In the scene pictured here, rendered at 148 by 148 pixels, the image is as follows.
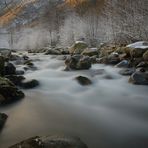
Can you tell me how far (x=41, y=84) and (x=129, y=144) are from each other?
227 inches

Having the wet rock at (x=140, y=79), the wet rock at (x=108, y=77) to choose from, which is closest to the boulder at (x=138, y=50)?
the wet rock at (x=108, y=77)

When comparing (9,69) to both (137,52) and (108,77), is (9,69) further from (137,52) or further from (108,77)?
(137,52)

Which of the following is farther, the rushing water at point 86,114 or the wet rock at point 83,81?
the wet rock at point 83,81

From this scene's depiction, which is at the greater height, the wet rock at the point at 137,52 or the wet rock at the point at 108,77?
the wet rock at the point at 137,52

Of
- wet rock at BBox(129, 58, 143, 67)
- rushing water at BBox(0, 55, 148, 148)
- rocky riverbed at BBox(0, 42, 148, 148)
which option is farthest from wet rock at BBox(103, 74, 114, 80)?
wet rock at BBox(129, 58, 143, 67)

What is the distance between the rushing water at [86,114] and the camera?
588cm

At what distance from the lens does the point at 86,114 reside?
24.0 ft

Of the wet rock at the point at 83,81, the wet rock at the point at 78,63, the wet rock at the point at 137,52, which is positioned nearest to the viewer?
the wet rock at the point at 83,81

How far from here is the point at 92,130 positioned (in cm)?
622

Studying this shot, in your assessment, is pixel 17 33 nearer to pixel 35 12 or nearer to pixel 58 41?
pixel 35 12

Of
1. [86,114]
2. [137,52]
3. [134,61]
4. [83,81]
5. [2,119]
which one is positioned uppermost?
[137,52]

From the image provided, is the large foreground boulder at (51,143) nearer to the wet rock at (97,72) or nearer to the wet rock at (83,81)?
the wet rock at (83,81)

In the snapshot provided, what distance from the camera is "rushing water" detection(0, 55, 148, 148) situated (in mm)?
5875

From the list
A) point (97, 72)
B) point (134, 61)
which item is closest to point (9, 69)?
point (97, 72)
